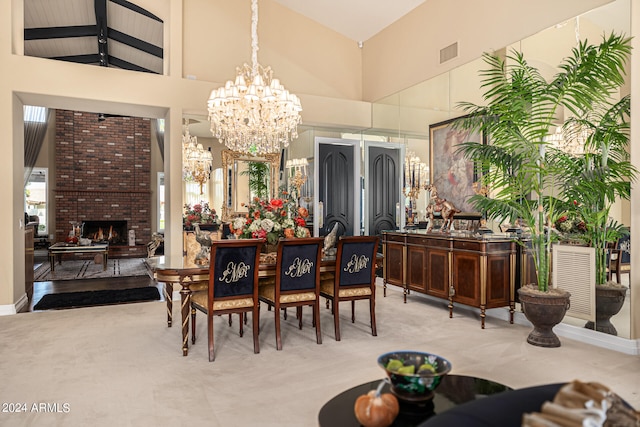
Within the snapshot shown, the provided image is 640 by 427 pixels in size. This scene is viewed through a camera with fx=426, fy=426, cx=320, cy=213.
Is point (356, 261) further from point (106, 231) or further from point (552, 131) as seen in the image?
point (106, 231)

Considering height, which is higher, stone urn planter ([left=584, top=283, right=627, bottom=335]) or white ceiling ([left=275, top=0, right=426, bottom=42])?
white ceiling ([left=275, top=0, right=426, bottom=42])

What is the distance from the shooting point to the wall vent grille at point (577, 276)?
12.2 ft

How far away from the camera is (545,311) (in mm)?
3621

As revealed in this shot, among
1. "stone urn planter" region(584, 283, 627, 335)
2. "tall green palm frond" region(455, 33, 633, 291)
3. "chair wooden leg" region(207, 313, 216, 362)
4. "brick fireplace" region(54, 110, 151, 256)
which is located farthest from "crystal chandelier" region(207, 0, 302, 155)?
"brick fireplace" region(54, 110, 151, 256)

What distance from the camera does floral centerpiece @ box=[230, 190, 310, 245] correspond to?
3844 millimetres

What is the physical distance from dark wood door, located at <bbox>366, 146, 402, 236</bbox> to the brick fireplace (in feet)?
22.3

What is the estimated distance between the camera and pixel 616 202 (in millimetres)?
3598

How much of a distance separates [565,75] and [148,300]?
5.35 meters

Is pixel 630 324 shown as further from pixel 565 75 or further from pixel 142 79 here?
pixel 142 79

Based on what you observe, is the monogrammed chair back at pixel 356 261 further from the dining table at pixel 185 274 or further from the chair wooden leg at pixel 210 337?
the chair wooden leg at pixel 210 337

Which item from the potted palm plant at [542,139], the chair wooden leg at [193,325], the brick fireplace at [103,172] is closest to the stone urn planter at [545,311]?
the potted palm plant at [542,139]

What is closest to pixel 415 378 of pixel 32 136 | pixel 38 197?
pixel 32 136

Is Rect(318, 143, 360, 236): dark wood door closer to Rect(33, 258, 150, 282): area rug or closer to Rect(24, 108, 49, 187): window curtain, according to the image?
Rect(33, 258, 150, 282): area rug

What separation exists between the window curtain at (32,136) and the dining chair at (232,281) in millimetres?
8346
